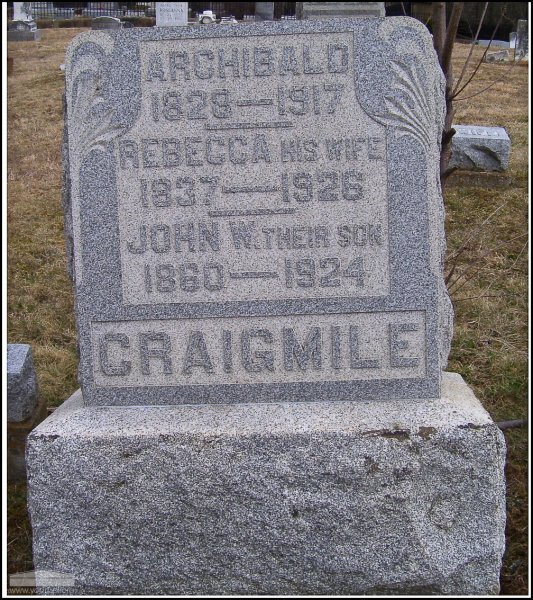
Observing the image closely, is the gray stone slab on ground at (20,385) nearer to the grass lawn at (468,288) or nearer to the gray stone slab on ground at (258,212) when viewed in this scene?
the grass lawn at (468,288)

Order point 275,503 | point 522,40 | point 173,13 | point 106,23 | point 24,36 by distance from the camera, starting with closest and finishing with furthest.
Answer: point 275,503 < point 173,13 < point 522,40 < point 106,23 < point 24,36

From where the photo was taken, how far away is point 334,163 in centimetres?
256

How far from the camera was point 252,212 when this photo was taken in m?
2.59

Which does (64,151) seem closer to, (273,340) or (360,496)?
(273,340)

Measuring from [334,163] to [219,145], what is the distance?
1.32ft

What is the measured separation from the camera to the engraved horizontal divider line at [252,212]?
2586 mm

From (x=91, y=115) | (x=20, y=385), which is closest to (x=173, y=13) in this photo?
(x=20, y=385)

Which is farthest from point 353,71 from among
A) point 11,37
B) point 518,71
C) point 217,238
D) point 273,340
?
point 11,37

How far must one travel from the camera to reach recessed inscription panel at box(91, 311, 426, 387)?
263 centimetres

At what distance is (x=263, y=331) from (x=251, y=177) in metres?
0.54

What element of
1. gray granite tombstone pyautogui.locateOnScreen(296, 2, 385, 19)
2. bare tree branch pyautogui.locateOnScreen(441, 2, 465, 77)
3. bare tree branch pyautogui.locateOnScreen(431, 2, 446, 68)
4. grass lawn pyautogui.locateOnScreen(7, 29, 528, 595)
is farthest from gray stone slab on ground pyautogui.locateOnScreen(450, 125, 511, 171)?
bare tree branch pyautogui.locateOnScreen(441, 2, 465, 77)

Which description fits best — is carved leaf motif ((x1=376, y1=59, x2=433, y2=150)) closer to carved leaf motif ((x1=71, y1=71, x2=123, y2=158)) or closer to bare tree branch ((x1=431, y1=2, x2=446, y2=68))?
bare tree branch ((x1=431, y1=2, x2=446, y2=68))

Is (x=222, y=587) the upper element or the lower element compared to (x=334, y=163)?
lower

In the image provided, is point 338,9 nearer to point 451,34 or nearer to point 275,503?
point 451,34
